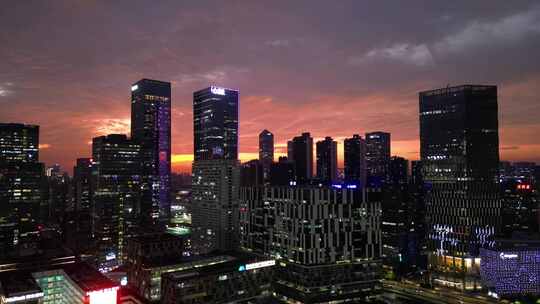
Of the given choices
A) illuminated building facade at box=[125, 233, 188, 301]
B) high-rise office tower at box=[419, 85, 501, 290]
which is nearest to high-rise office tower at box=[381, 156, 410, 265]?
high-rise office tower at box=[419, 85, 501, 290]

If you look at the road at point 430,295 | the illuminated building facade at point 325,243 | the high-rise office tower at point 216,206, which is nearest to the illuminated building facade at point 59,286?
the illuminated building facade at point 325,243

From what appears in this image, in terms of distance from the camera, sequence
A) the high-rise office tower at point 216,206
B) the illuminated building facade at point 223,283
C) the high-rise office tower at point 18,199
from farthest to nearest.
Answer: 1. the high-rise office tower at point 18,199
2. the high-rise office tower at point 216,206
3. the illuminated building facade at point 223,283

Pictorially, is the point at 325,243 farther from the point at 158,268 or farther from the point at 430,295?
the point at 158,268

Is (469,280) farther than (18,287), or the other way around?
(469,280)

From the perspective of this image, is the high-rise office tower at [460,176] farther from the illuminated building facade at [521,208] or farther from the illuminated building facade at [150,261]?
the illuminated building facade at [150,261]

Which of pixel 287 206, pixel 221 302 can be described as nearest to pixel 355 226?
pixel 287 206

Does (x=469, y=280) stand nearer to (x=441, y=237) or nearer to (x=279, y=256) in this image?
(x=441, y=237)

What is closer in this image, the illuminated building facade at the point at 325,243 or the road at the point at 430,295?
the illuminated building facade at the point at 325,243

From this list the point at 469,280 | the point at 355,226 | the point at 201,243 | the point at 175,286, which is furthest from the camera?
the point at 201,243
